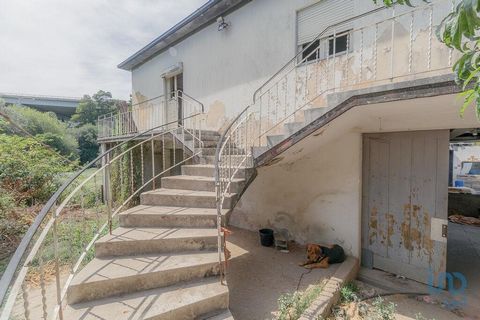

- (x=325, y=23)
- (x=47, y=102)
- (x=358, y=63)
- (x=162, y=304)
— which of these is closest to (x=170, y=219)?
(x=162, y=304)

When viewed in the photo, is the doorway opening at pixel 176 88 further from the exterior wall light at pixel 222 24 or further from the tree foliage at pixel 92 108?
the tree foliage at pixel 92 108

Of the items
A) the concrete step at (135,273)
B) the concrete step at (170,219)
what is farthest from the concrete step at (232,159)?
the concrete step at (135,273)

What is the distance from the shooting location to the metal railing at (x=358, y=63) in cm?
365

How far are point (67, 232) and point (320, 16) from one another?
23.6ft

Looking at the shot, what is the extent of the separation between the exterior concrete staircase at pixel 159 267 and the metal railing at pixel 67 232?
0.22 meters

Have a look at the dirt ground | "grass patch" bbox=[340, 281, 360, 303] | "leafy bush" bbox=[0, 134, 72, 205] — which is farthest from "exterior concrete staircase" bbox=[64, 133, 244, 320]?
"leafy bush" bbox=[0, 134, 72, 205]

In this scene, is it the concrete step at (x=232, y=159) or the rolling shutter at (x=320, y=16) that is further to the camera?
the rolling shutter at (x=320, y=16)

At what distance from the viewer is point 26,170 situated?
809cm

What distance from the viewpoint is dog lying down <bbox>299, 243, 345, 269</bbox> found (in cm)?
489

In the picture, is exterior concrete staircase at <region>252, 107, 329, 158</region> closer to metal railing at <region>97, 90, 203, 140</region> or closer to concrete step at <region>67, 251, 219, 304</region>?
concrete step at <region>67, 251, 219, 304</region>

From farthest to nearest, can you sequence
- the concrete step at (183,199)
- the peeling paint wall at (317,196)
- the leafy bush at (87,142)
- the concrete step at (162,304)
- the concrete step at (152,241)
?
the leafy bush at (87,142)
the peeling paint wall at (317,196)
the concrete step at (183,199)
the concrete step at (152,241)
the concrete step at (162,304)

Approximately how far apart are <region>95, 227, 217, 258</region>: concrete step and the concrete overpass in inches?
1855

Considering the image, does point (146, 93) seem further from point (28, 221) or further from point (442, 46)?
point (442, 46)

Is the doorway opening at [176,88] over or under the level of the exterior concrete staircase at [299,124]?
over
